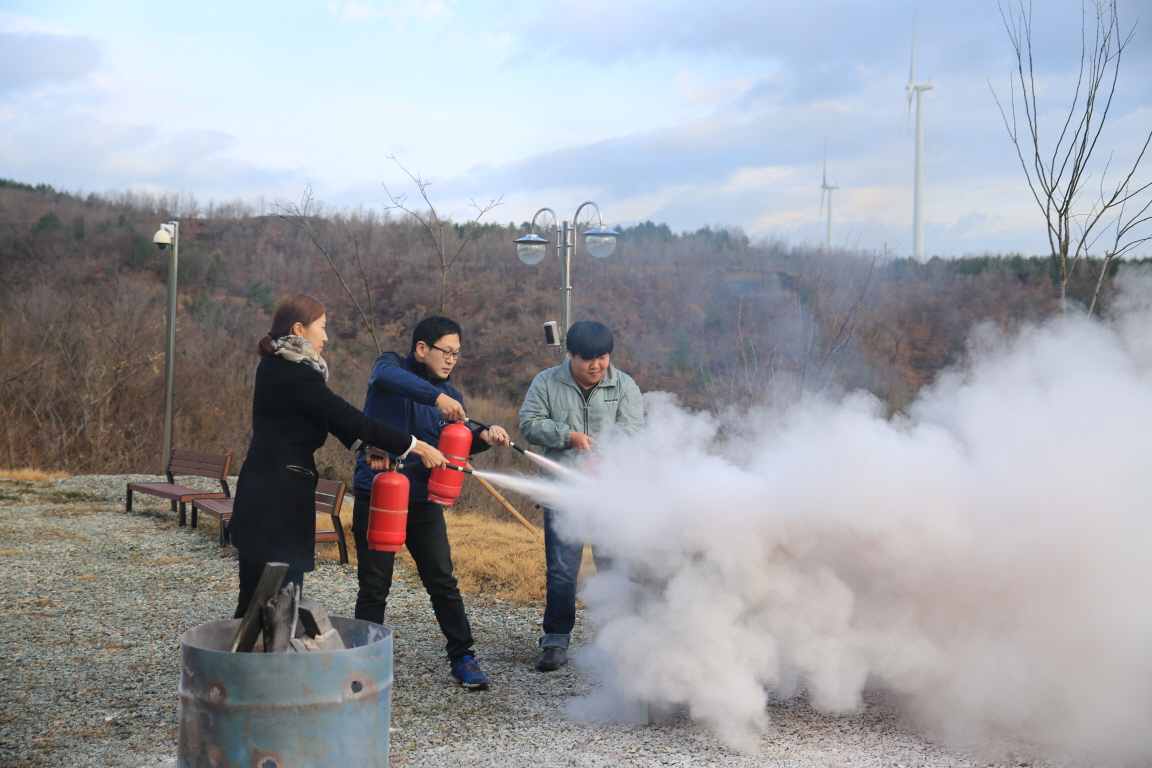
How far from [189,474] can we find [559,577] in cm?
812

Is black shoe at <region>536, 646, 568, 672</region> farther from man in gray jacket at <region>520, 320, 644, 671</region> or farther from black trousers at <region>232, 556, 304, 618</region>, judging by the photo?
black trousers at <region>232, 556, 304, 618</region>

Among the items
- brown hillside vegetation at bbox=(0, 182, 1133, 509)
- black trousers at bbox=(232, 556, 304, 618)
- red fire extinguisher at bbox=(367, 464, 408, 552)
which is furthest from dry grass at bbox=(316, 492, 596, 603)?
brown hillside vegetation at bbox=(0, 182, 1133, 509)

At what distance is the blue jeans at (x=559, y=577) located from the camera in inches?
185

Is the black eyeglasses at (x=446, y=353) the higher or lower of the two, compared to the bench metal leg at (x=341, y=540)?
higher

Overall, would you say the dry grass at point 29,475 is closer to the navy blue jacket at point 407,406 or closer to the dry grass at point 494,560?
the dry grass at point 494,560

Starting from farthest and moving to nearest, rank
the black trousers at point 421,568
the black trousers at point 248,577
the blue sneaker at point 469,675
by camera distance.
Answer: the blue sneaker at point 469,675 < the black trousers at point 421,568 < the black trousers at point 248,577

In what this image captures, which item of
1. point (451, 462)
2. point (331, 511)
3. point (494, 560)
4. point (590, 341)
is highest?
point (590, 341)

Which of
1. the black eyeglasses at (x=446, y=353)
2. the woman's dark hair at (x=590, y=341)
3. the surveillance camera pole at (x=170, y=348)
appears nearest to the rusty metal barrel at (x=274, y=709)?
the black eyeglasses at (x=446, y=353)

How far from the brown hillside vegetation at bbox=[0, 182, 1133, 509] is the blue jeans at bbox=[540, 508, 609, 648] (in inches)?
278

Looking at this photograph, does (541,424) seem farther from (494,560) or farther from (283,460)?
(494,560)

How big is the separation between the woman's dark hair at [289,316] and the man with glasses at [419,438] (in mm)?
687

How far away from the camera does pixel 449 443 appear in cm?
417

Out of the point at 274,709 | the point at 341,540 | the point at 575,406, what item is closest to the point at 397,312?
the point at 341,540

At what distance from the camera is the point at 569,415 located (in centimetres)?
480
